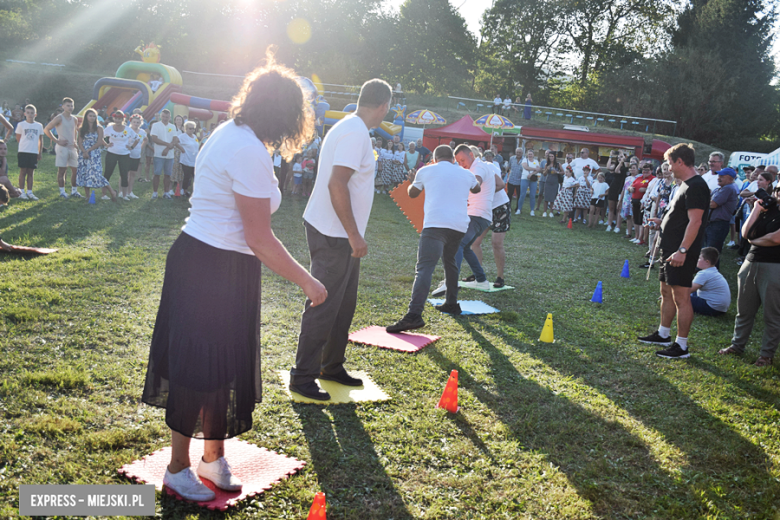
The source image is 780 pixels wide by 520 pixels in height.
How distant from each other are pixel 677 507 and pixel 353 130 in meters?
2.91

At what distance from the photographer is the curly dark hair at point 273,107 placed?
7.63ft

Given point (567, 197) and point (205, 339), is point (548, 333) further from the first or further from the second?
point (567, 197)

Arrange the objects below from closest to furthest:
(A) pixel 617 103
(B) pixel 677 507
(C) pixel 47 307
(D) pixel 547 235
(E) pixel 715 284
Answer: (B) pixel 677 507
(C) pixel 47 307
(E) pixel 715 284
(D) pixel 547 235
(A) pixel 617 103

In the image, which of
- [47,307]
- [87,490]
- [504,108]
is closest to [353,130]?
[87,490]

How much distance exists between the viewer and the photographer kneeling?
17.7 ft

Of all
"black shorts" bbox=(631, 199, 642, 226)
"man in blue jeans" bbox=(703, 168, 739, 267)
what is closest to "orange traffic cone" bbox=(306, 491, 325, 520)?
"man in blue jeans" bbox=(703, 168, 739, 267)

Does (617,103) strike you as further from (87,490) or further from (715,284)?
(87,490)

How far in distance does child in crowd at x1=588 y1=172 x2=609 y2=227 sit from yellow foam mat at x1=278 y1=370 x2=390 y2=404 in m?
13.7

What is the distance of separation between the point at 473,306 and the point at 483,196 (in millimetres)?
1463

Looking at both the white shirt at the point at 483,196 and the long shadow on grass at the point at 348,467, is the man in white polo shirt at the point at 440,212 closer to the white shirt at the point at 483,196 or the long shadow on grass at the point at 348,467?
the white shirt at the point at 483,196

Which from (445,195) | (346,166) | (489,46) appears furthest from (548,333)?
(489,46)

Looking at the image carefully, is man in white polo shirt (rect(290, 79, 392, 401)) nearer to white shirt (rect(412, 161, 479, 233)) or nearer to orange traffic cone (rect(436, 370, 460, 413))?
orange traffic cone (rect(436, 370, 460, 413))

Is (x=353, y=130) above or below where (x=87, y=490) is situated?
above

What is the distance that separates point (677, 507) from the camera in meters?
2.97
